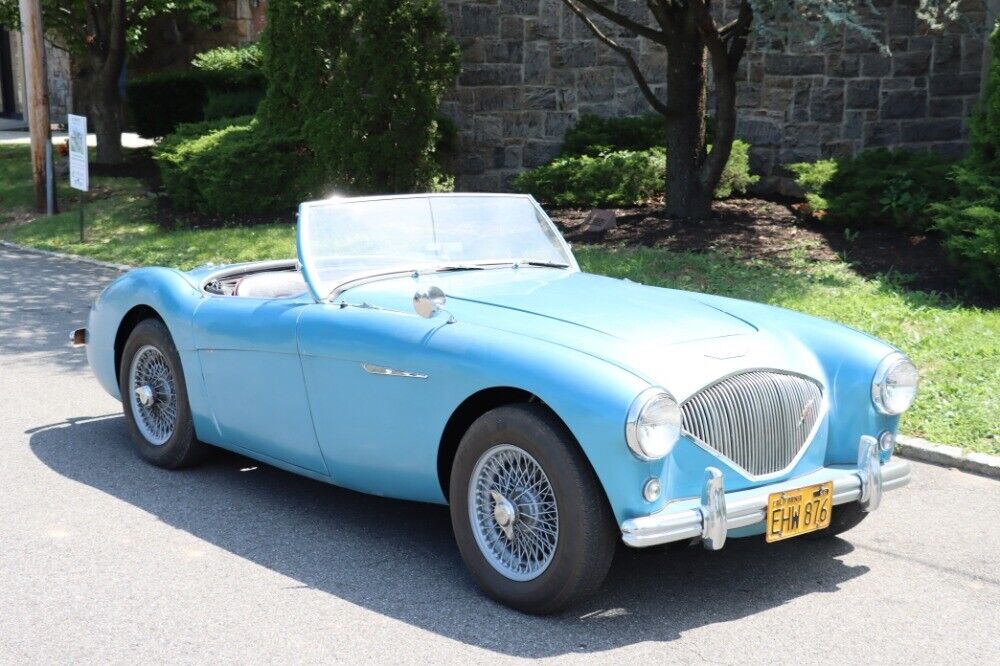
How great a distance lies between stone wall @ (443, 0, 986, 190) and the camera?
13.8 meters

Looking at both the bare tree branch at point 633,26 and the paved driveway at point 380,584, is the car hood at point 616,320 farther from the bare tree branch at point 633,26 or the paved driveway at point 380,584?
the bare tree branch at point 633,26

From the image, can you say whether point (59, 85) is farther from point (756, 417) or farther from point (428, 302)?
point (756, 417)

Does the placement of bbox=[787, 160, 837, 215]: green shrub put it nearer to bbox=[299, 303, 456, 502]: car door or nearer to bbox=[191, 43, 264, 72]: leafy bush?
bbox=[299, 303, 456, 502]: car door

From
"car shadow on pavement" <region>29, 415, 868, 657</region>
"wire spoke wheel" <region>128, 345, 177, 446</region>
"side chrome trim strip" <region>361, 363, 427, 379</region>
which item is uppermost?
"side chrome trim strip" <region>361, 363, 427, 379</region>

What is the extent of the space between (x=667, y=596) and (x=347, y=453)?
142 cm

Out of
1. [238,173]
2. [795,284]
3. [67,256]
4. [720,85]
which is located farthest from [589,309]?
[238,173]

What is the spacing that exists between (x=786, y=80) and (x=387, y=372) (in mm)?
10510

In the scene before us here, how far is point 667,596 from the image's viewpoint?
14.8 feet

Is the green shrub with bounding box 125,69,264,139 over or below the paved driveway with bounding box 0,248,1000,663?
over

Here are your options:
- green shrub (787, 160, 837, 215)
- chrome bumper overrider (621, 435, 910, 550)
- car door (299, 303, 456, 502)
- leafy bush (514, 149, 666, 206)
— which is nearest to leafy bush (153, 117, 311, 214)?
leafy bush (514, 149, 666, 206)

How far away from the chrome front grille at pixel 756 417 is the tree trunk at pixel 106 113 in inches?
664

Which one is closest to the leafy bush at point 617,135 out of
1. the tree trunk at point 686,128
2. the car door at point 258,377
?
the tree trunk at point 686,128

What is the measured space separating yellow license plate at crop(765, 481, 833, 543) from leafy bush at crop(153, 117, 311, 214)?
1162 cm

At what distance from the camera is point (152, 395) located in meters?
6.09
